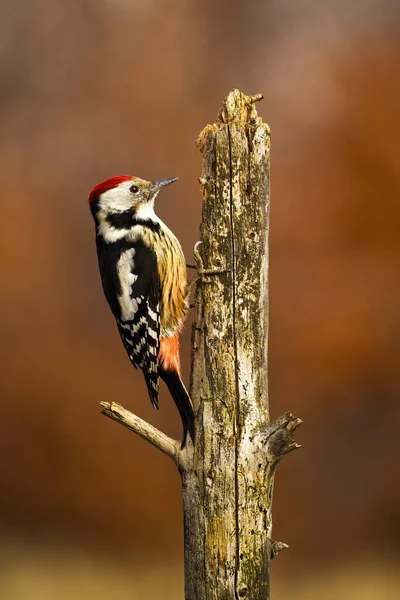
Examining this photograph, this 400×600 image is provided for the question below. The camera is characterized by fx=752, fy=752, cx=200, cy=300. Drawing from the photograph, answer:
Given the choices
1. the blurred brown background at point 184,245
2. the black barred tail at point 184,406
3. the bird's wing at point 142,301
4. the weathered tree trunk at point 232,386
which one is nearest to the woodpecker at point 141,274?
the bird's wing at point 142,301

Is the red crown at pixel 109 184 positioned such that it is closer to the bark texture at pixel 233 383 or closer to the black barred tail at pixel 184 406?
the bark texture at pixel 233 383

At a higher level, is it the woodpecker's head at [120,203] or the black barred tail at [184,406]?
the woodpecker's head at [120,203]

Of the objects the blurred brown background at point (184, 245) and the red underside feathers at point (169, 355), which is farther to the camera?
the blurred brown background at point (184, 245)

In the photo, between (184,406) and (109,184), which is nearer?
(184,406)

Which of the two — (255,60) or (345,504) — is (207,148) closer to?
(255,60)

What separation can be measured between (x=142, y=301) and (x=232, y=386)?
0.50 m

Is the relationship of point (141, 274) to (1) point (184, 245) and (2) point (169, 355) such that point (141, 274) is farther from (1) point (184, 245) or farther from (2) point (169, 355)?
(1) point (184, 245)

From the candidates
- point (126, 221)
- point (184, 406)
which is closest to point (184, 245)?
point (126, 221)

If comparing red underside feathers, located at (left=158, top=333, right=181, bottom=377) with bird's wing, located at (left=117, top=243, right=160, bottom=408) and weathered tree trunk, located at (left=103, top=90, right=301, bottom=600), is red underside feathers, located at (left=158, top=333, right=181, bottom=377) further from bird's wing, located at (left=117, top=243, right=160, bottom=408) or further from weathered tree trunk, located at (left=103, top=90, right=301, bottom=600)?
weathered tree trunk, located at (left=103, top=90, right=301, bottom=600)

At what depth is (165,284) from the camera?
2.49m

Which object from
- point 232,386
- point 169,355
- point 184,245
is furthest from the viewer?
point 184,245

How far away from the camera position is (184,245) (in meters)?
3.86

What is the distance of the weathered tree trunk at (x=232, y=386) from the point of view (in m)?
2.10

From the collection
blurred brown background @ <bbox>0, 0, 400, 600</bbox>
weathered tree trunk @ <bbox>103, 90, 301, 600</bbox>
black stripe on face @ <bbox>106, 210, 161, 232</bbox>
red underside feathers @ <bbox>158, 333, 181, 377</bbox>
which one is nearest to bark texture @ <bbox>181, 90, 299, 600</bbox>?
weathered tree trunk @ <bbox>103, 90, 301, 600</bbox>
